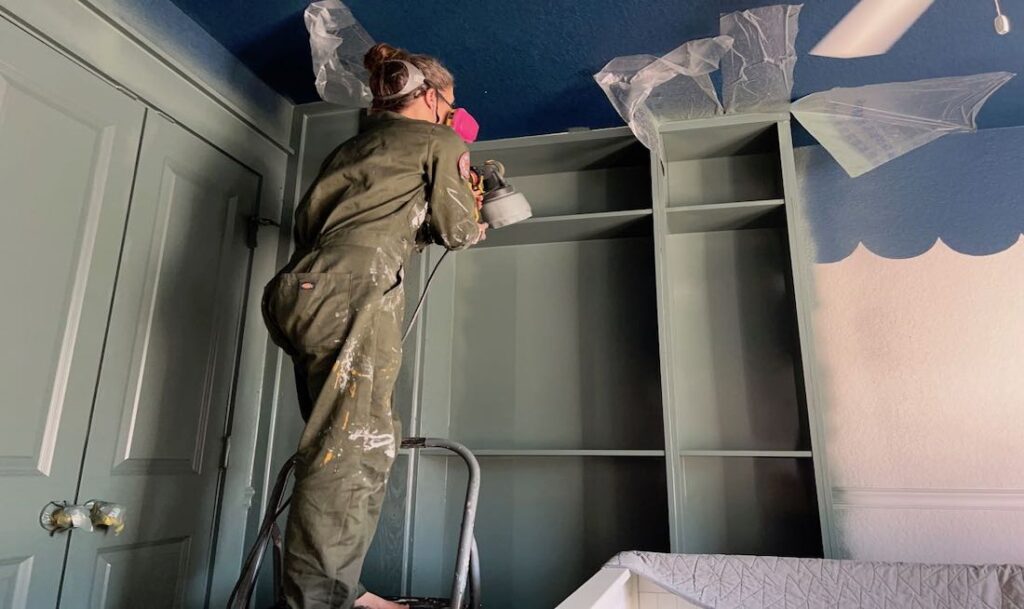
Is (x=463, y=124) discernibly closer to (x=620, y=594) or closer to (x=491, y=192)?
(x=491, y=192)

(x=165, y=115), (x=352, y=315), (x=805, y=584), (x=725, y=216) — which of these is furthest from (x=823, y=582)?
(x=165, y=115)

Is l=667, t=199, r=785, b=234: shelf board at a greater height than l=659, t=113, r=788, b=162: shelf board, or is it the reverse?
l=659, t=113, r=788, b=162: shelf board

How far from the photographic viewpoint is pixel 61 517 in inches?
53.5

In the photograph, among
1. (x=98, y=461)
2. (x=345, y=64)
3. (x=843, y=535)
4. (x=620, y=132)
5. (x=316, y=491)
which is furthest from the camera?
(x=620, y=132)

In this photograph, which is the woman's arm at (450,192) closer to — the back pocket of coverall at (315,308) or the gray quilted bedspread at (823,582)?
the back pocket of coverall at (315,308)

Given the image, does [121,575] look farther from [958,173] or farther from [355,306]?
[958,173]

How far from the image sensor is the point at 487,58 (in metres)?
1.90

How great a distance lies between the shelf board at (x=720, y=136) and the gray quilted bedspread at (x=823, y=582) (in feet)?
4.13

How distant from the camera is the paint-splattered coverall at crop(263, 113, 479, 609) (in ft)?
3.92

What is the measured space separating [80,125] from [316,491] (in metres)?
1.00

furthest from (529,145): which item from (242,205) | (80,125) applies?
(80,125)

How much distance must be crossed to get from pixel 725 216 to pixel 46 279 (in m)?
1.81

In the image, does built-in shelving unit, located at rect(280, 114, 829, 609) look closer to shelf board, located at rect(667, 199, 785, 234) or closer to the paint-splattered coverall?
shelf board, located at rect(667, 199, 785, 234)

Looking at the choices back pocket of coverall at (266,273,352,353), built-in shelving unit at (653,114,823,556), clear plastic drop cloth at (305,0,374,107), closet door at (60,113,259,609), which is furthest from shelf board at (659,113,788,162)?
closet door at (60,113,259,609)
